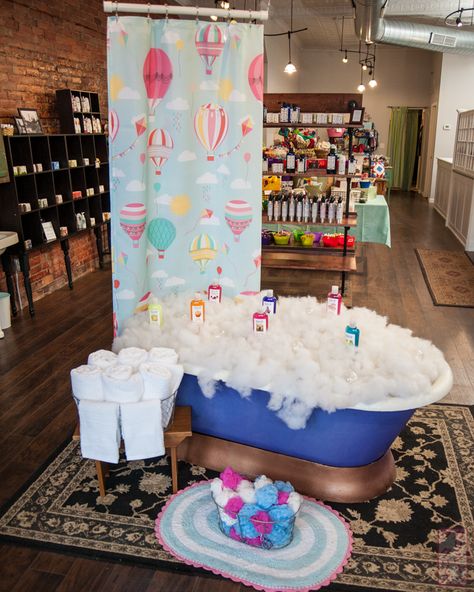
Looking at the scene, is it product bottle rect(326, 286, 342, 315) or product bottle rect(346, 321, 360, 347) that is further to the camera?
product bottle rect(326, 286, 342, 315)

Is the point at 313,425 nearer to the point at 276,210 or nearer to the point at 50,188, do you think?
the point at 276,210

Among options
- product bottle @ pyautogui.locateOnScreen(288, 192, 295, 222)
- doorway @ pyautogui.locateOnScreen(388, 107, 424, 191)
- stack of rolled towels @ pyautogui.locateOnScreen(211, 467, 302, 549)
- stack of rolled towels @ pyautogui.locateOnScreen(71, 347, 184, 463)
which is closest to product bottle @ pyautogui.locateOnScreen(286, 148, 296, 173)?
product bottle @ pyautogui.locateOnScreen(288, 192, 295, 222)

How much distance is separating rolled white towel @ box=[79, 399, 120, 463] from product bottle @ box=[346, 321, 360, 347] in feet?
3.90

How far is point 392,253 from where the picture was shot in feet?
26.8

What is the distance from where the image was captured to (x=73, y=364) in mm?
4352

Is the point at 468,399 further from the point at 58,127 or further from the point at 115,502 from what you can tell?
the point at 58,127

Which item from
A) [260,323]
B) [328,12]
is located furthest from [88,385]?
[328,12]

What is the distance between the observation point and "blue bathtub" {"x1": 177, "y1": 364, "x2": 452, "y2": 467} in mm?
2652

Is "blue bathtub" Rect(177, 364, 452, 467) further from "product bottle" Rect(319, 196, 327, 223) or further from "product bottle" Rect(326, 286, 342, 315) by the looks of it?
"product bottle" Rect(319, 196, 327, 223)

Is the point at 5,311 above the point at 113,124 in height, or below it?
below


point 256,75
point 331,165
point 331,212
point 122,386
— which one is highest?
point 256,75

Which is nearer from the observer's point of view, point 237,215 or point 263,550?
point 263,550

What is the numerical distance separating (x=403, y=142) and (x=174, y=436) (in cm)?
1508

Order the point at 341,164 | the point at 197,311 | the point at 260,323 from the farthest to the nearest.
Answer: the point at 341,164 < the point at 197,311 < the point at 260,323
